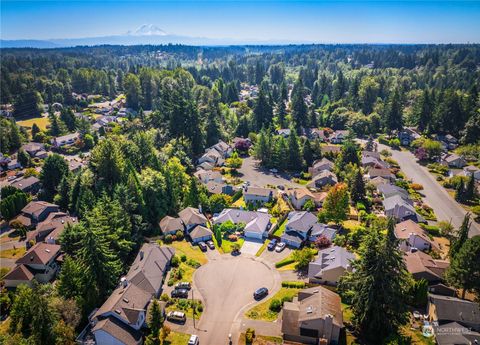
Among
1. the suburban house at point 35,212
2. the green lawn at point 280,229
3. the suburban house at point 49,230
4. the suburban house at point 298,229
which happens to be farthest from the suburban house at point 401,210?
the suburban house at point 35,212

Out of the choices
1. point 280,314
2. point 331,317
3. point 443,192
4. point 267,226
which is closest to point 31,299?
point 280,314

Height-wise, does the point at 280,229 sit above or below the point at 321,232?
below

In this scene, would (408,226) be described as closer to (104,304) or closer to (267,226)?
(267,226)

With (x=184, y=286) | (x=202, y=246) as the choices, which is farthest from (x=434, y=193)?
(x=184, y=286)

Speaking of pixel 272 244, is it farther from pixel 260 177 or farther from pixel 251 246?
pixel 260 177

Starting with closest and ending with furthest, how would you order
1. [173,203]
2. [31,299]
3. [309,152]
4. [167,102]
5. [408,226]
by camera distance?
[31,299] < [408,226] < [173,203] < [309,152] < [167,102]

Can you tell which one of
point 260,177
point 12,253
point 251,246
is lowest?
point 12,253
